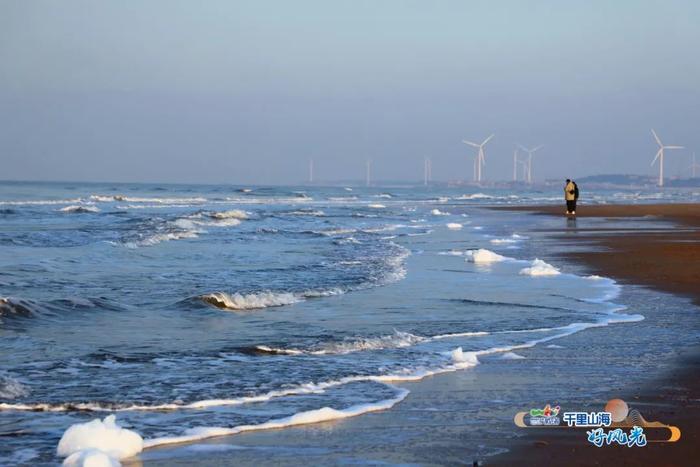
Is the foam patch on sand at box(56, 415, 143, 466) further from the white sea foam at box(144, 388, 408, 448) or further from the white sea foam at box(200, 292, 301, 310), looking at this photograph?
the white sea foam at box(200, 292, 301, 310)

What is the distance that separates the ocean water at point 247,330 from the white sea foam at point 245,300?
28 millimetres

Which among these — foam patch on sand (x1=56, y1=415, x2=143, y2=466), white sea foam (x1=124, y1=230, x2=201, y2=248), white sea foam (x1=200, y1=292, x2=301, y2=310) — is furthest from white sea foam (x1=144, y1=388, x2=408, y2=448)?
white sea foam (x1=124, y1=230, x2=201, y2=248)

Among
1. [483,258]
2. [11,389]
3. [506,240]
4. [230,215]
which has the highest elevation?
[11,389]

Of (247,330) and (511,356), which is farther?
(247,330)

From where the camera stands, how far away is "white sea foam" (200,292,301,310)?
11000mm

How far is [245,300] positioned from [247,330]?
1.91 m

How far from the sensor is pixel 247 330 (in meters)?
9.34

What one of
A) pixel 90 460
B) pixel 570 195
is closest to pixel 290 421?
pixel 90 460

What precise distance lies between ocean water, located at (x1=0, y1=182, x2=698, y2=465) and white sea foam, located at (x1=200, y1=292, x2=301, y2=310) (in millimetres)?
28

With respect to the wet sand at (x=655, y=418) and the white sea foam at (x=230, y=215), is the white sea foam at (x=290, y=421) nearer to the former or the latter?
the wet sand at (x=655, y=418)

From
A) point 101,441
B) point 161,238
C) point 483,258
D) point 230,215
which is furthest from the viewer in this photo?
point 230,215

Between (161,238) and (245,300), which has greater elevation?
(245,300)

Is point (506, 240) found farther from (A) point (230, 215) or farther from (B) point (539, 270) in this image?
(A) point (230, 215)

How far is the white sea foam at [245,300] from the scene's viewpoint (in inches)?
433
